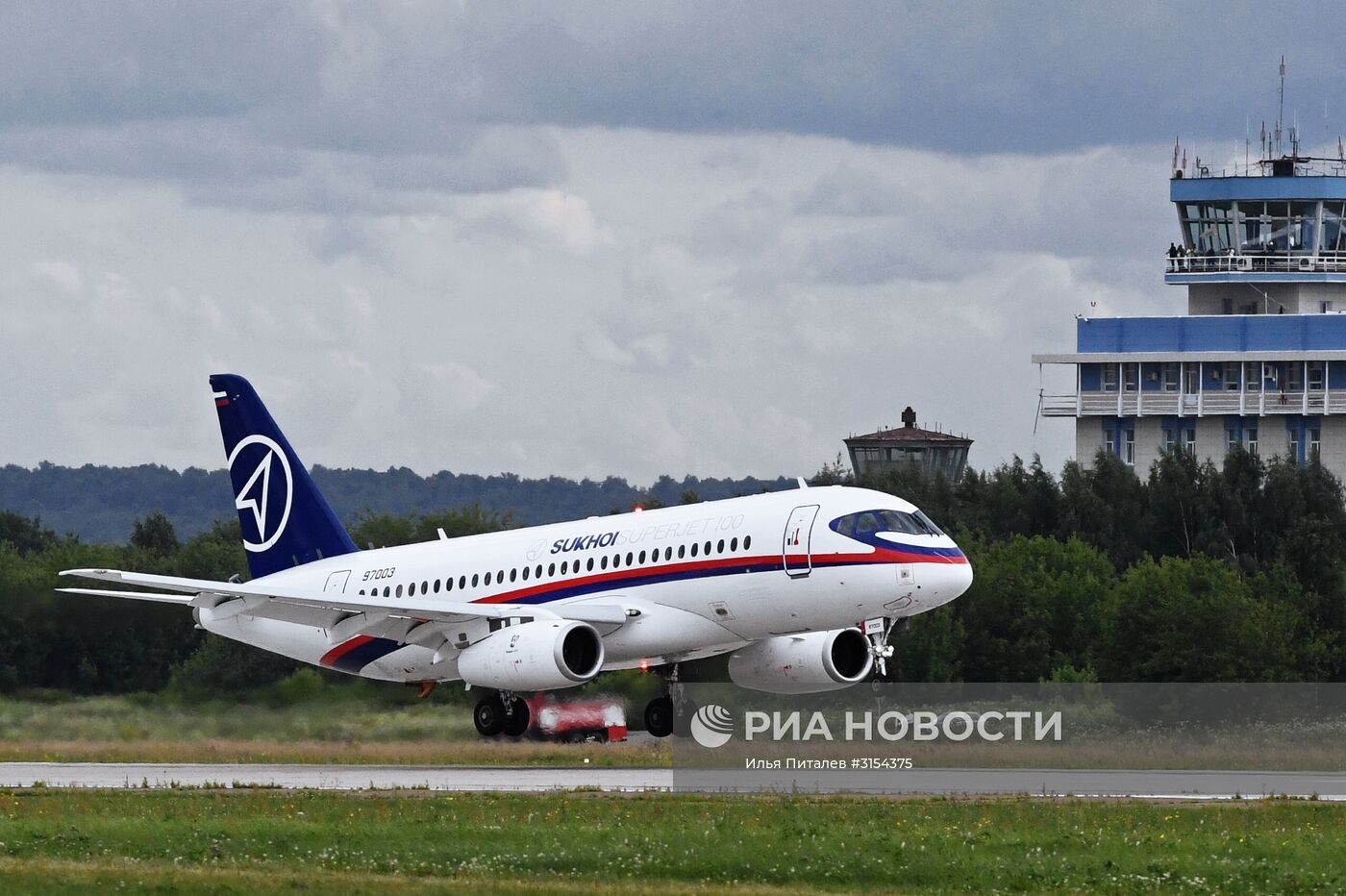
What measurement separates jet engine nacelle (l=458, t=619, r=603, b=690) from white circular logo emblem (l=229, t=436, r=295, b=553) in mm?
9575

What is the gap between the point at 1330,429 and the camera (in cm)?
11631

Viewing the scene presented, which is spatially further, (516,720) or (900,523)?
(516,720)

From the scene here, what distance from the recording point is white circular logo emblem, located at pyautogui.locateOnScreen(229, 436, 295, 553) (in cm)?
5253

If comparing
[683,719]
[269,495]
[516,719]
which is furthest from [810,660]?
[269,495]

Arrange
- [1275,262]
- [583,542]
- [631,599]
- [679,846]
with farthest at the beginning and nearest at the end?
[1275,262], [583,542], [631,599], [679,846]

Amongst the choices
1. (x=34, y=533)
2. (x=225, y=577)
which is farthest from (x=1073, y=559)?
(x=34, y=533)

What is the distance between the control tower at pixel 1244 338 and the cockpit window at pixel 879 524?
74972 mm

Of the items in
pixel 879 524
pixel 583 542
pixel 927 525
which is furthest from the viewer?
pixel 583 542

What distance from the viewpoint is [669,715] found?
4578cm

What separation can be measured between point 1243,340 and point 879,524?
7837 cm

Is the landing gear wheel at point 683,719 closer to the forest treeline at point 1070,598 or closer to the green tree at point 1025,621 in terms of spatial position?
the forest treeline at point 1070,598

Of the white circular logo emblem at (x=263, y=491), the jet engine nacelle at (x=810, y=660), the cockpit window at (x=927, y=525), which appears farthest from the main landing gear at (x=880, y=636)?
the white circular logo emblem at (x=263, y=491)

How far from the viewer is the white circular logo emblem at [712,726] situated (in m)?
44.2

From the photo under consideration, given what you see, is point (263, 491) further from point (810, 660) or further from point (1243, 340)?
point (1243, 340)
